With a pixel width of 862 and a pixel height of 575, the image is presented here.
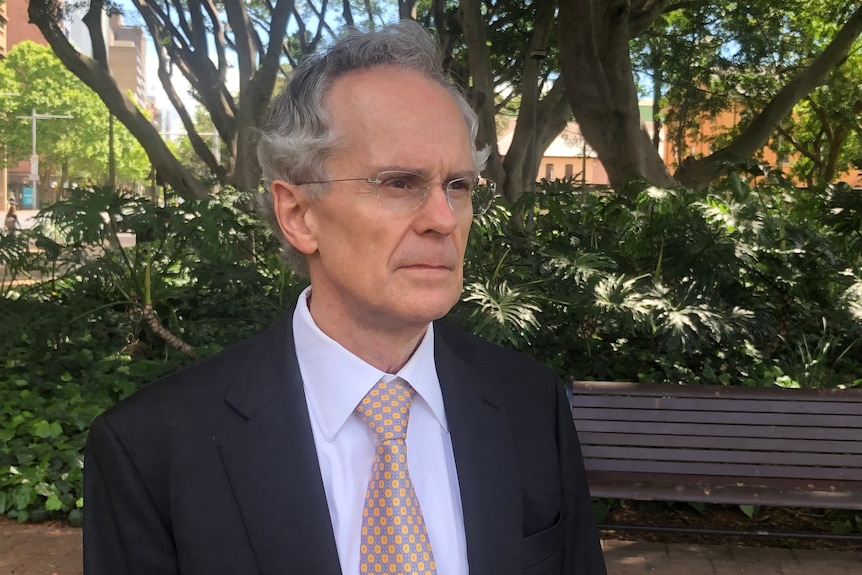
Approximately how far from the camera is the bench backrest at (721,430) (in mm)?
3717

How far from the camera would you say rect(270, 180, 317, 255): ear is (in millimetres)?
1447

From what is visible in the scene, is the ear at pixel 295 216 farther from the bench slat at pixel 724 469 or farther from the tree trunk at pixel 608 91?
the tree trunk at pixel 608 91

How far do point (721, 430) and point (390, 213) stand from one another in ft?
9.25

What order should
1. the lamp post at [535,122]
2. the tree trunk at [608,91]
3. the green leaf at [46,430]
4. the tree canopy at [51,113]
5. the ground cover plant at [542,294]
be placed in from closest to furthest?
1. the ground cover plant at [542,294]
2. the green leaf at [46,430]
3. the tree trunk at [608,91]
4. the lamp post at [535,122]
5. the tree canopy at [51,113]

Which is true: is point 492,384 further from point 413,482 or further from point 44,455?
point 44,455

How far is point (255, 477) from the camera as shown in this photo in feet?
4.42

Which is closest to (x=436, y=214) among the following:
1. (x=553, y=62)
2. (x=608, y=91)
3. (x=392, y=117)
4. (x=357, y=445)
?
(x=392, y=117)

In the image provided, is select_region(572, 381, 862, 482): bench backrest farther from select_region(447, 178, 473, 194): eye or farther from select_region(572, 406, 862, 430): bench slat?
select_region(447, 178, 473, 194): eye

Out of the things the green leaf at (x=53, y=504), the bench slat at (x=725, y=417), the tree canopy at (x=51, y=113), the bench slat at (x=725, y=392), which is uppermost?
the tree canopy at (x=51, y=113)

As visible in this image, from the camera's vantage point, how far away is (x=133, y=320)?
5848 millimetres

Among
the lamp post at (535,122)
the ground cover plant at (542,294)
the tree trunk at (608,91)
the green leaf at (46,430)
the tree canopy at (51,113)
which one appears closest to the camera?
the ground cover plant at (542,294)

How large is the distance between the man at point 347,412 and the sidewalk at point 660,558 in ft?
8.10

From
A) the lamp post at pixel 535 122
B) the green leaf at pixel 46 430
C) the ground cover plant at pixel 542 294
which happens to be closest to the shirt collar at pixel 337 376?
the ground cover plant at pixel 542 294

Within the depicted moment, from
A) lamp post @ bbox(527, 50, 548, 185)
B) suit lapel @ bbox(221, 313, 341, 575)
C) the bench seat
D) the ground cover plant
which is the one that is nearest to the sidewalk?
the ground cover plant
